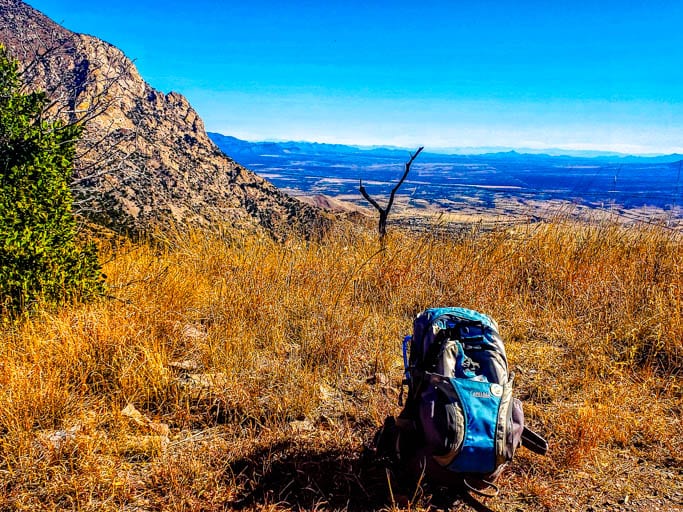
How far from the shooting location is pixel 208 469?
241 centimetres

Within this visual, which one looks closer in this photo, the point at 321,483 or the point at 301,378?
the point at 321,483

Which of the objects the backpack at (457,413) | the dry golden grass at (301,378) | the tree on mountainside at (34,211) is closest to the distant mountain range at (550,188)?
the dry golden grass at (301,378)

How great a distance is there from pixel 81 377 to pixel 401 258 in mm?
3685

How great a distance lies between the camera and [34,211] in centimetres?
332

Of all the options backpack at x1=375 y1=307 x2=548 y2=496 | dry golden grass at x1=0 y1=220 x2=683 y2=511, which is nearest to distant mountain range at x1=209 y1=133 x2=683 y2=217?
dry golden grass at x1=0 y1=220 x2=683 y2=511

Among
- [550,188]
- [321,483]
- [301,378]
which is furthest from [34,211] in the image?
[550,188]

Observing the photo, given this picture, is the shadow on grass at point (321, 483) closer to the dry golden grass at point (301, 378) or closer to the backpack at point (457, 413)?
the dry golden grass at point (301, 378)

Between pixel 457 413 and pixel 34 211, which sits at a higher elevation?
pixel 34 211

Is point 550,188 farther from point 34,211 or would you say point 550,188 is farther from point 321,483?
point 34,211

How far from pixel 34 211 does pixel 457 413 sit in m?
3.38

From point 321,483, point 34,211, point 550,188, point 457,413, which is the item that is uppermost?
point 550,188

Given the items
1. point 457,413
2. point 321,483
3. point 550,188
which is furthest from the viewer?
point 550,188

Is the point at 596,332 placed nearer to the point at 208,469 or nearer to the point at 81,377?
the point at 208,469

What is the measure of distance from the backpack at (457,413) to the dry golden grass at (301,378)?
0.98 ft
